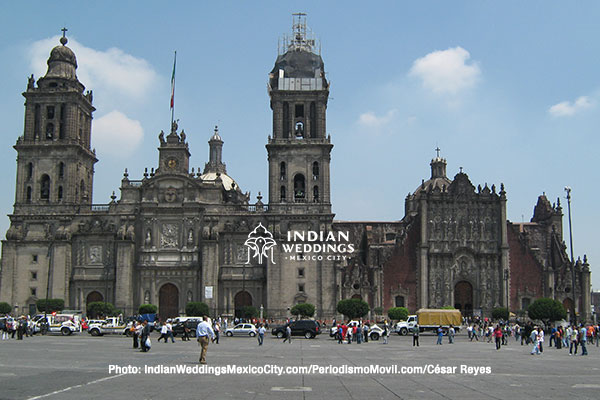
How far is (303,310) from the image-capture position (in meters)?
67.6

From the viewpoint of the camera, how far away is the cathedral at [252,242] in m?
72.0

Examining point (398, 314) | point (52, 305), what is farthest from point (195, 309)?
point (398, 314)

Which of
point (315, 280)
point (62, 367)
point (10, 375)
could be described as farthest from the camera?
point (315, 280)

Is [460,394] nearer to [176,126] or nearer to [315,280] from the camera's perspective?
[315,280]

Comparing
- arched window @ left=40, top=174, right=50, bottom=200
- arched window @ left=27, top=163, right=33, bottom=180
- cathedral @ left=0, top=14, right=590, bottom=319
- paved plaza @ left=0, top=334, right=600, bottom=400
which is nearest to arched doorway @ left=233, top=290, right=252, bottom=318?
cathedral @ left=0, top=14, right=590, bottom=319

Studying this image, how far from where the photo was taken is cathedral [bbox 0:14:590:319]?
236 feet

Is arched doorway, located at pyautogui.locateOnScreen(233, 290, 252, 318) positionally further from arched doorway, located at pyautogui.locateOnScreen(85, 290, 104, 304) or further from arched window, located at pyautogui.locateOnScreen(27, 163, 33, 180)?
arched window, located at pyautogui.locateOnScreen(27, 163, 33, 180)

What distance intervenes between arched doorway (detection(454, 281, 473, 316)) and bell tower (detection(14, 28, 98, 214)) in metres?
40.6

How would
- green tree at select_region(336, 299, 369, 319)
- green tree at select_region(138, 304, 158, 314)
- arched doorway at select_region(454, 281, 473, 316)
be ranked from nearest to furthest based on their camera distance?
green tree at select_region(336, 299, 369, 319) → green tree at select_region(138, 304, 158, 314) → arched doorway at select_region(454, 281, 473, 316)

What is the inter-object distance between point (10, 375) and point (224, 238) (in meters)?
53.6

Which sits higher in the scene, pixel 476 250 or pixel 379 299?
pixel 476 250

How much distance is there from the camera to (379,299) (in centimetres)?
7338

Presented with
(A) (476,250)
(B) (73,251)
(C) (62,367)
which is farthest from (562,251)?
(C) (62,367)

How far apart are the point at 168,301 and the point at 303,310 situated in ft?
49.7
